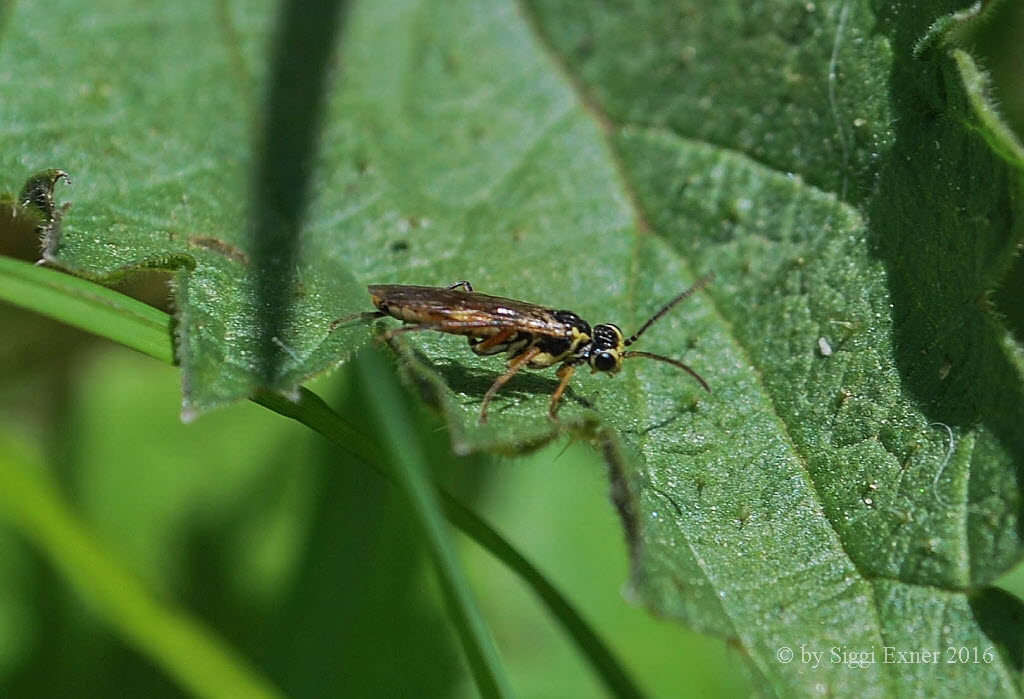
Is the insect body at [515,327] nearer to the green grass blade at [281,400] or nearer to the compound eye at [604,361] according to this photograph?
the compound eye at [604,361]

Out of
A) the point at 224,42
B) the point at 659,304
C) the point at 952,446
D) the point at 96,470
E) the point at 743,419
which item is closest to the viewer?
the point at 952,446

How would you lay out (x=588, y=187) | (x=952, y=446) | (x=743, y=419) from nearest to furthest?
(x=952, y=446) → (x=743, y=419) → (x=588, y=187)

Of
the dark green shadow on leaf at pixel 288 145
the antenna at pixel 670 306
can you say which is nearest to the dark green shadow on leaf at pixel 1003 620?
the antenna at pixel 670 306

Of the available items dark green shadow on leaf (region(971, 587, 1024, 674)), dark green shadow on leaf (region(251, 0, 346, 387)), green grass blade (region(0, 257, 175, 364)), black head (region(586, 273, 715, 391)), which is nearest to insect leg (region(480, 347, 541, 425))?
black head (region(586, 273, 715, 391))

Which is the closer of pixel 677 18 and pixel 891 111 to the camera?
pixel 891 111

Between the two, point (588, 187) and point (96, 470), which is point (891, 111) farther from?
point (96, 470)

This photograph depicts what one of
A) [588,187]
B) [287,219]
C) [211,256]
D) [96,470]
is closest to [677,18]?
[588,187]

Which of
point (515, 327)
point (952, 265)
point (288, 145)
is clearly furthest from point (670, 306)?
point (288, 145)
